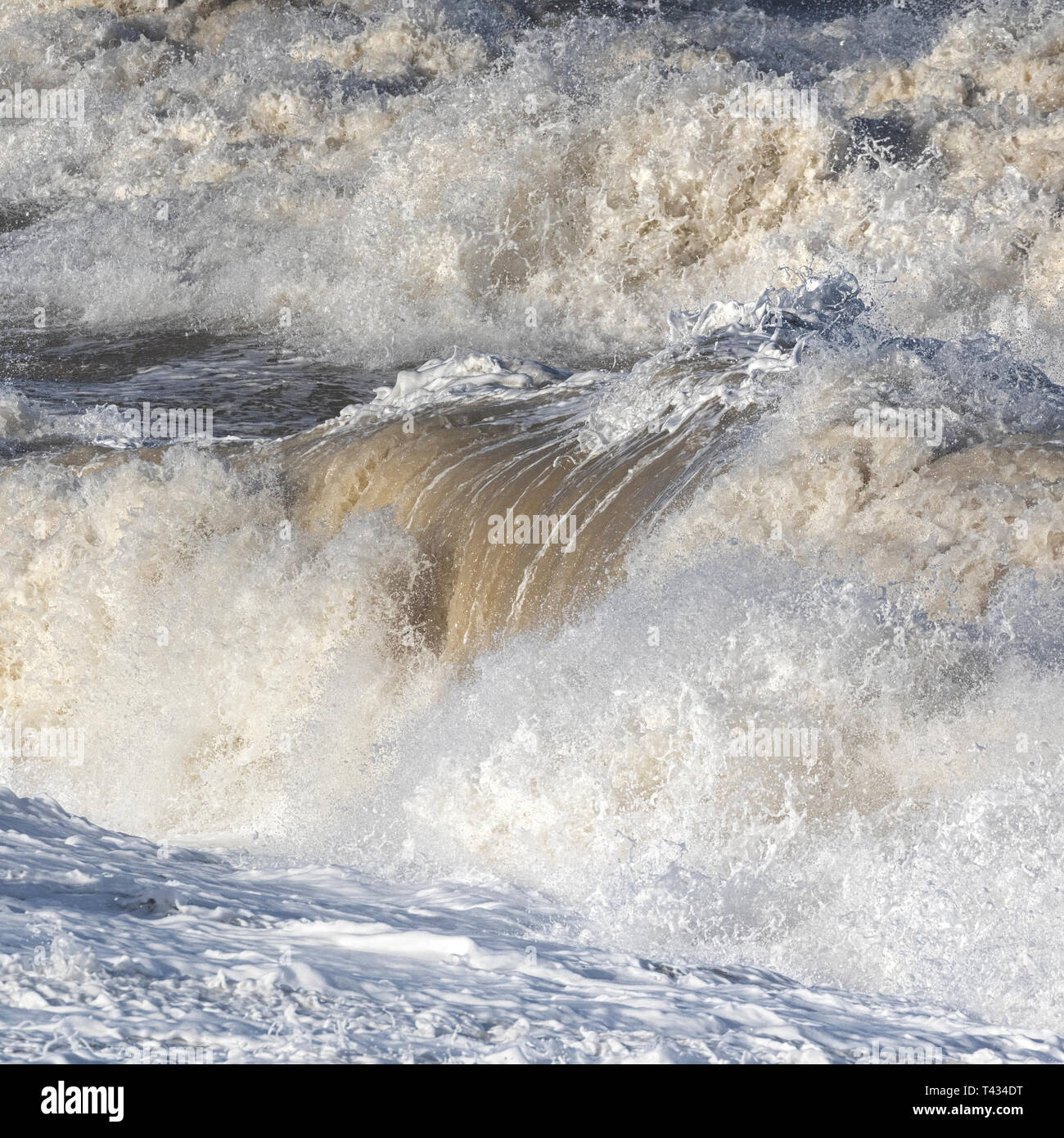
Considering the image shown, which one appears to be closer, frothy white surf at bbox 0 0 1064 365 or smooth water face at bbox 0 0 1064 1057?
smooth water face at bbox 0 0 1064 1057

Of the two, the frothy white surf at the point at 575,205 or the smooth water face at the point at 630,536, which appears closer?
the smooth water face at the point at 630,536

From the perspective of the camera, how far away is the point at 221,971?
3531 mm

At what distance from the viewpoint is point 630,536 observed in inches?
214

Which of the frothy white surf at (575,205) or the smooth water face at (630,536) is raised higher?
the frothy white surf at (575,205)

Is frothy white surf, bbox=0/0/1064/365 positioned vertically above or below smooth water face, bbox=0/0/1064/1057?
above

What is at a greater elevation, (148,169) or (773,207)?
(148,169)

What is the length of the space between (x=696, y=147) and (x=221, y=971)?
31.5 feet

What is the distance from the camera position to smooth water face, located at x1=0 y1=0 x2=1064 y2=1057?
434 cm

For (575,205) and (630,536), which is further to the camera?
(575,205)

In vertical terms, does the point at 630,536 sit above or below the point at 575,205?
below

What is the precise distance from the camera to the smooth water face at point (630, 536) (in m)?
4.34
